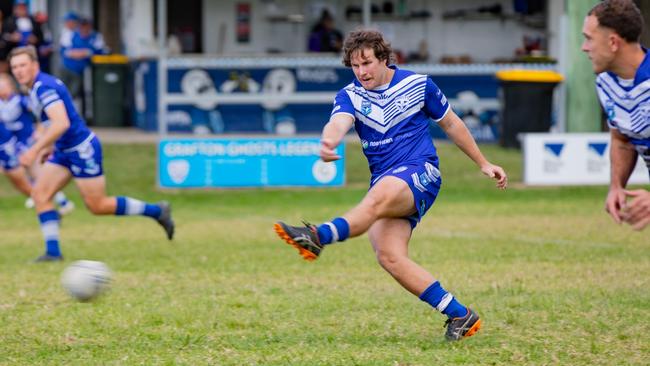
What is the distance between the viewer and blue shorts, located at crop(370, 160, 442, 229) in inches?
291

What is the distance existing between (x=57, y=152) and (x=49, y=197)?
0.47 metres

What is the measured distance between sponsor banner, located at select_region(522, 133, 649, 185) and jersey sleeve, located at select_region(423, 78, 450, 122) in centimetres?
1142

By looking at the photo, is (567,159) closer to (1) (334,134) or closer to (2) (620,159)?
(2) (620,159)

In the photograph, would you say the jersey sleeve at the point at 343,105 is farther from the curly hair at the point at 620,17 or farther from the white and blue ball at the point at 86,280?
the white and blue ball at the point at 86,280

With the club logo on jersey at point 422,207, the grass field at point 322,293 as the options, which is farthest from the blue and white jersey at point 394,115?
the grass field at point 322,293

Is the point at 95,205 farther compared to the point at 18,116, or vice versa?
the point at 18,116

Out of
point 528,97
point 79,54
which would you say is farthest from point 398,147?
point 79,54

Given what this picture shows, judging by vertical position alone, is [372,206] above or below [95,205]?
above

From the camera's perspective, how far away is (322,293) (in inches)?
Result: 394

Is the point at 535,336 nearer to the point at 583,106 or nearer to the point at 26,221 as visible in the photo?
the point at 26,221

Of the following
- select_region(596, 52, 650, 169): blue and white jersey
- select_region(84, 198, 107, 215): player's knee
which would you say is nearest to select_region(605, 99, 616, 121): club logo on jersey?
select_region(596, 52, 650, 169): blue and white jersey

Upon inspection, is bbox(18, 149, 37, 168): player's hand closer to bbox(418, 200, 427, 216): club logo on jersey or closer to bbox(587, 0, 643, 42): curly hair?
bbox(418, 200, 427, 216): club logo on jersey

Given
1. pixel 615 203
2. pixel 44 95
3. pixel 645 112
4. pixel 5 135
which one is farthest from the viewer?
pixel 5 135

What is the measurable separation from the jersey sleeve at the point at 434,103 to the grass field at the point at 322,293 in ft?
4.51
